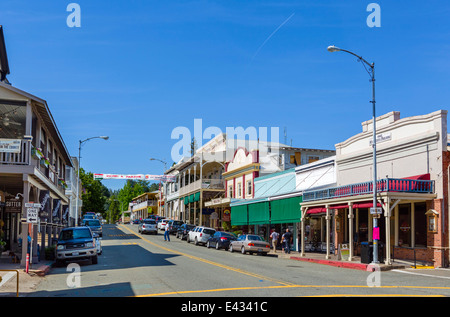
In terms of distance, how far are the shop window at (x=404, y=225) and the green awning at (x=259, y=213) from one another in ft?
44.8

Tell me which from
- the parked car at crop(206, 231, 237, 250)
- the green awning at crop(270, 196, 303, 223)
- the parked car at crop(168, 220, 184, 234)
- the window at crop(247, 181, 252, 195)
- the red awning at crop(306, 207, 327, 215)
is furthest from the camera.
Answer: the parked car at crop(168, 220, 184, 234)

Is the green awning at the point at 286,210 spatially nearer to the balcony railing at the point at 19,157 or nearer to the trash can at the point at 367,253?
the trash can at the point at 367,253

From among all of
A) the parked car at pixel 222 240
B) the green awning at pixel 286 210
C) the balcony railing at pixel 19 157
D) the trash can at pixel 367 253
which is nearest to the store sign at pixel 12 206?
the balcony railing at pixel 19 157

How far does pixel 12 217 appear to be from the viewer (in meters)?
35.4

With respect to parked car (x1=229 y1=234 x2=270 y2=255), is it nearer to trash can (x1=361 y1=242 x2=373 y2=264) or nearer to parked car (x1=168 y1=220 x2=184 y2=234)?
trash can (x1=361 y1=242 x2=373 y2=264)

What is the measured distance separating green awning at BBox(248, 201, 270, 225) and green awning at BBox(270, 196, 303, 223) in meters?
0.79

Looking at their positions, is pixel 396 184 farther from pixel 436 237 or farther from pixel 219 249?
pixel 219 249

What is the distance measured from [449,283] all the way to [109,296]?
37.2ft

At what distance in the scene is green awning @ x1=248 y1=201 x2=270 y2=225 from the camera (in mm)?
40125

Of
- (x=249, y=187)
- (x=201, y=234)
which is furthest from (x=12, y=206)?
Answer: (x=249, y=187)

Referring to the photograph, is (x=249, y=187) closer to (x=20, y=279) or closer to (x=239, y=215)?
(x=239, y=215)

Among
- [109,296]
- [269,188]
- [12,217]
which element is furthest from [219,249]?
[109,296]

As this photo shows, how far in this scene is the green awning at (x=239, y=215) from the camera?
44.8 meters

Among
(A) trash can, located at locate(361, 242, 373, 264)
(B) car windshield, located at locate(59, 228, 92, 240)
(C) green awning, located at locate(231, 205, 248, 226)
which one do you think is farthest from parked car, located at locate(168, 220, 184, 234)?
(A) trash can, located at locate(361, 242, 373, 264)
